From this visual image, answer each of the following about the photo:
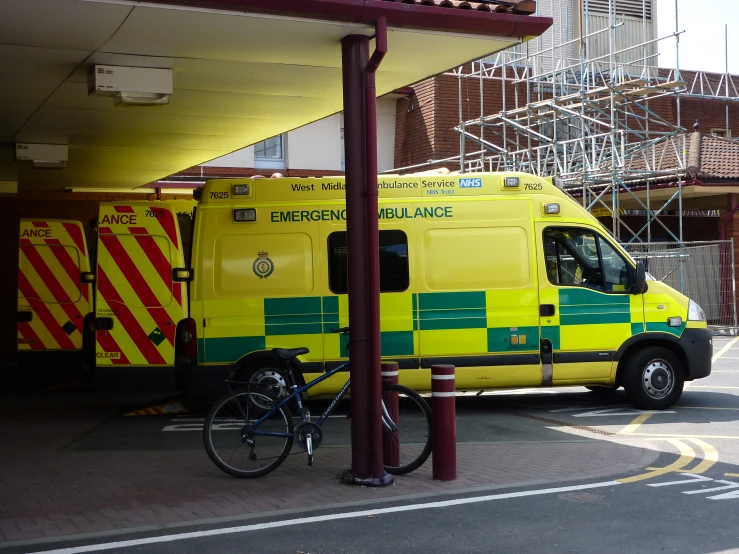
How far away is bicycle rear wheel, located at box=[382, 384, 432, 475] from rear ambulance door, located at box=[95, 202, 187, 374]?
3.92 meters

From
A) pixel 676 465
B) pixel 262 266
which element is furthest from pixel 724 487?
pixel 262 266

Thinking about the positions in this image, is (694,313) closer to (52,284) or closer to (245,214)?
(245,214)

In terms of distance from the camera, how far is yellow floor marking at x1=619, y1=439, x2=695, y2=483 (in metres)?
7.50

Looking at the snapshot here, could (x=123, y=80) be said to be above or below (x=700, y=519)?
above

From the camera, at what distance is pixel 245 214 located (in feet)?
35.3

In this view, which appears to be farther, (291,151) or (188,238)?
(291,151)

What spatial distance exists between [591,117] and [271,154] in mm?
→ 7781

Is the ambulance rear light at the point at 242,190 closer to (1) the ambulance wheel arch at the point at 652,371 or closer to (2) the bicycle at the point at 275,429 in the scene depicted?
(2) the bicycle at the point at 275,429

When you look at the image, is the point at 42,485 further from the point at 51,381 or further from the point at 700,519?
the point at 51,381

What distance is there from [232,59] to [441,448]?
157 inches

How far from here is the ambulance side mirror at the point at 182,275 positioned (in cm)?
1078

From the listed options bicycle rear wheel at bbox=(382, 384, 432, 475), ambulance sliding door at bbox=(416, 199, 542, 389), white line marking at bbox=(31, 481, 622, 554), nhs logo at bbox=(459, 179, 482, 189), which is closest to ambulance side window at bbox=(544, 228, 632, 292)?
ambulance sliding door at bbox=(416, 199, 542, 389)

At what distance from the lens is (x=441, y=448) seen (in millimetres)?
7441

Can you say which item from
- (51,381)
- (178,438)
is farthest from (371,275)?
(51,381)
